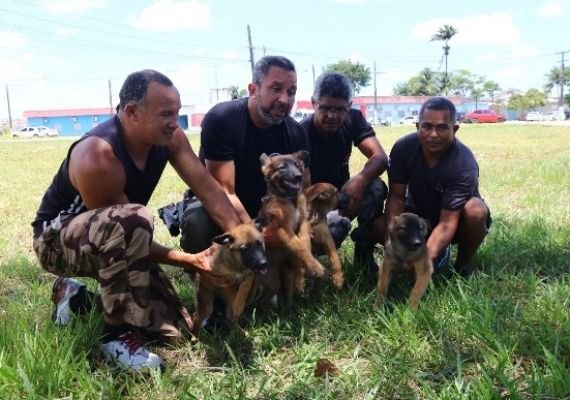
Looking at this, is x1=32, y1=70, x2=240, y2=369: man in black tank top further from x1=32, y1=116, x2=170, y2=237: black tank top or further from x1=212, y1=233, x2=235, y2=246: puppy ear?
x1=212, y1=233, x2=235, y2=246: puppy ear

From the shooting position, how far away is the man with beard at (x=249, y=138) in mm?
4453

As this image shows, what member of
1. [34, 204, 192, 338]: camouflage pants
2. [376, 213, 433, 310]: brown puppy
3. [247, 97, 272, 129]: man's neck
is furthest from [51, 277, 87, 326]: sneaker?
[376, 213, 433, 310]: brown puppy

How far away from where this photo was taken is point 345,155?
5.45 m

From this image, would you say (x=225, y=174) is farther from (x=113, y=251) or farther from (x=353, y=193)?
(x=113, y=251)

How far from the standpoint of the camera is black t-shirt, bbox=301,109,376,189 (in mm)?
5258

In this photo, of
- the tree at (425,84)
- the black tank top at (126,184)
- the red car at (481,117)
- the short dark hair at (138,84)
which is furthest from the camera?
the tree at (425,84)

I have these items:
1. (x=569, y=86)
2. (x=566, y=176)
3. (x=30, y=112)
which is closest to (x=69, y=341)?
(x=566, y=176)

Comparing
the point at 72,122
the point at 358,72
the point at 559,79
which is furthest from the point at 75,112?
the point at 559,79

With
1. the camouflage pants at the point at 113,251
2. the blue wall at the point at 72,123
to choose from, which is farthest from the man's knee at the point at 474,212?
the blue wall at the point at 72,123

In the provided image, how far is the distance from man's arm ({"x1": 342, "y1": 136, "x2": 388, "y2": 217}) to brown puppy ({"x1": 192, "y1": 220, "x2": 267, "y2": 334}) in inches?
47.9

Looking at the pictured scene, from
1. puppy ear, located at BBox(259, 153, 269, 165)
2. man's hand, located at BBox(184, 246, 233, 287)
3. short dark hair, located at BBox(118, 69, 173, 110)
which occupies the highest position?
short dark hair, located at BBox(118, 69, 173, 110)

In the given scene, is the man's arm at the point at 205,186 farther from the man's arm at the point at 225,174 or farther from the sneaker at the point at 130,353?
the sneaker at the point at 130,353

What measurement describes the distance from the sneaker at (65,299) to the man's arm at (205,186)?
3.56 feet

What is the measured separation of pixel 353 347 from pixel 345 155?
7.59 feet
